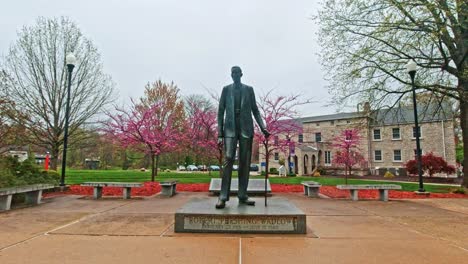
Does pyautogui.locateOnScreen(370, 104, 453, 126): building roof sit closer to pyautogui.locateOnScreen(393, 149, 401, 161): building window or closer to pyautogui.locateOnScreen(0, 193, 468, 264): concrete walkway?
pyautogui.locateOnScreen(393, 149, 401, 161): building window

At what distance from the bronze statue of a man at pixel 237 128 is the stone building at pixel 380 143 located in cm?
2452

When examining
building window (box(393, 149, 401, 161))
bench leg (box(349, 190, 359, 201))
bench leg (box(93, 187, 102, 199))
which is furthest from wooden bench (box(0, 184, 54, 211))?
building window (box(393, 149, 401, 161))

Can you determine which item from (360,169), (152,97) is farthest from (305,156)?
(152,97)

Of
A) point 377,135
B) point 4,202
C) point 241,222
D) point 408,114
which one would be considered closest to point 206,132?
point 4,202

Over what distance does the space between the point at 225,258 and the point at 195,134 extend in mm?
16715

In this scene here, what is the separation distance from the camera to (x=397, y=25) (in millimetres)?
12148

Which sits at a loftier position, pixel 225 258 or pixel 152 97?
A: pixel 152 97

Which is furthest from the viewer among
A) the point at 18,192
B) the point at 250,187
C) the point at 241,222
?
the point at 250,187

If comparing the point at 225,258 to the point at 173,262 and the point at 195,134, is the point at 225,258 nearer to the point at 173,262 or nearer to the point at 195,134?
the point at 173,262

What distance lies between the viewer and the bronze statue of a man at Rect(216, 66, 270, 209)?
5.57 meters

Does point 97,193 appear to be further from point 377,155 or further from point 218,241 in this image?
point 377,155

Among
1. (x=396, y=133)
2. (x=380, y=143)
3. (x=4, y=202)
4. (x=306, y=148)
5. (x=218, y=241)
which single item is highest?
(x=396, y=133)

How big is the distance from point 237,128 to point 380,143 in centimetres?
3410

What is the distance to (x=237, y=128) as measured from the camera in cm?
577
